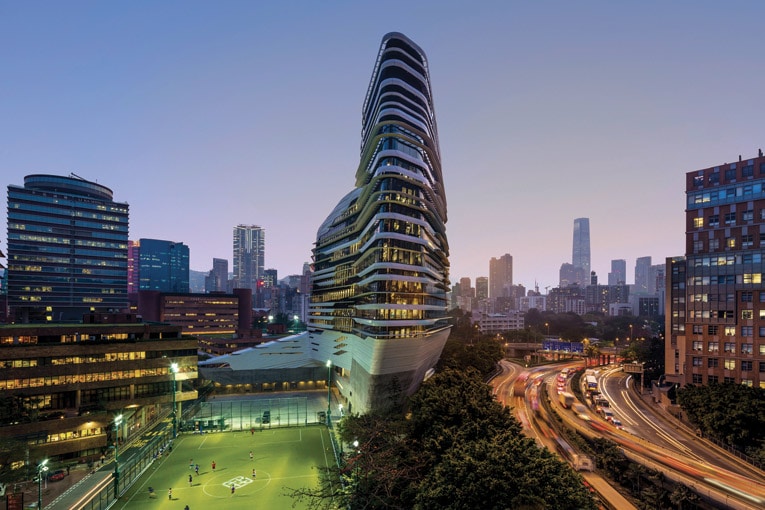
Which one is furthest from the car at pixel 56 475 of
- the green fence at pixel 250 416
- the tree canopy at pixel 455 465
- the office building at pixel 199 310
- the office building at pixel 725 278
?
the office building at pixel 199 310

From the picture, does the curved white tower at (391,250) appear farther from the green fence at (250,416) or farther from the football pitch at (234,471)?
the football pitch at (234,471)

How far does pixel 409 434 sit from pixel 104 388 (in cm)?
4998

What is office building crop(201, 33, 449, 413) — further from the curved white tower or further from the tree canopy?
the tree canopy

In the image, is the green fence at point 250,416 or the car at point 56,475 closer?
the car at point 56,475

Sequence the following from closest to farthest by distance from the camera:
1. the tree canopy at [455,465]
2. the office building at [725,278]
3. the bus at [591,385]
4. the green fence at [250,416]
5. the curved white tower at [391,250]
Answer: the tree canopy at [455,465], the curved white tower at [391,250], the office building at [725,278], the green fence at [250,416], the bus at [591,385]

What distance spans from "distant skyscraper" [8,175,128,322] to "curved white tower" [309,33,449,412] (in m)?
111

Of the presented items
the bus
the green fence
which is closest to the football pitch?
the green fence

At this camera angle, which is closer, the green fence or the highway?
the highway

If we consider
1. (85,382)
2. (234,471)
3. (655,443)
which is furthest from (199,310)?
(655,443)

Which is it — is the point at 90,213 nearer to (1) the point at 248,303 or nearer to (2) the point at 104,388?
(1) the point at 248,303

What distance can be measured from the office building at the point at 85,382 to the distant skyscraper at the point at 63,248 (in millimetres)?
93582

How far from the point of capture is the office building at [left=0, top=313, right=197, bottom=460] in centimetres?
5353

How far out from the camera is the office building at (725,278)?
217ft

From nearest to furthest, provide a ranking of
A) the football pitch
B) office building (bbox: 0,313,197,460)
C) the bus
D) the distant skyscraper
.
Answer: the football pitch, office building (bbox: 0,313,197,460), the bus, the distant skyscraper
